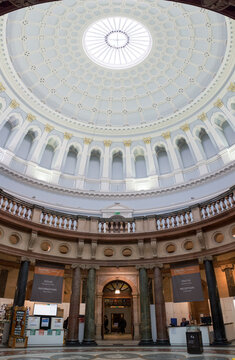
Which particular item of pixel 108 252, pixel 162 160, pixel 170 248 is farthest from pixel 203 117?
pixel 108 252

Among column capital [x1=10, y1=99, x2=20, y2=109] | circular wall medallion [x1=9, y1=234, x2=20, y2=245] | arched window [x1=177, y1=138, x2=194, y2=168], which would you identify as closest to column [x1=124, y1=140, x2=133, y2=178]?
arched window [x1=177, y1=138, x2=194, y2=168]

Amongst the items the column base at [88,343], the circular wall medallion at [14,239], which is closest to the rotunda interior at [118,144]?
the circular wall medallion at [14,239]

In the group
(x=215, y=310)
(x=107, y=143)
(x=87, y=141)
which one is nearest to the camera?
(x=215, y=310)

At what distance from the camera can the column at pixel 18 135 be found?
25258 millimetres

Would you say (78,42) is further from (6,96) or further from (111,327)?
(111,327)

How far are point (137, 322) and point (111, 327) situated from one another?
21.5ft

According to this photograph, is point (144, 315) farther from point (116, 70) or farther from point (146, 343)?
point (116, 70)

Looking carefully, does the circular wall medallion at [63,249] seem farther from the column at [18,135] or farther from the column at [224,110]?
the column at [224,110]

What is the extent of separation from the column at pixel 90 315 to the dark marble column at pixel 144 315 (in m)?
2.61

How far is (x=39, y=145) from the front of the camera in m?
A: 27.4

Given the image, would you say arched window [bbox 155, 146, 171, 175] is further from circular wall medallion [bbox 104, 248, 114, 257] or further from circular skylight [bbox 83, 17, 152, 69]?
circular wall medallion [bbox 104, 248, 114, 257]

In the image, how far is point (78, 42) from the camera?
26.6m

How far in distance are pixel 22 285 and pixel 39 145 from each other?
16.5 m

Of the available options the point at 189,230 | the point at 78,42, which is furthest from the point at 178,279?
the point at 78,42
